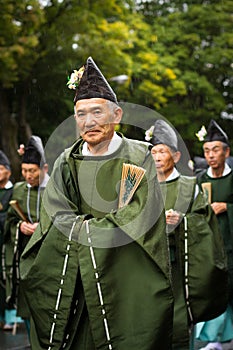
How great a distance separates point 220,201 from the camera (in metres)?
8.43

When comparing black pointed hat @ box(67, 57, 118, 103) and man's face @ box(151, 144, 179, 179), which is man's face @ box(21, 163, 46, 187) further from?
black pointed hat @ box(67, 57, 118, 103)

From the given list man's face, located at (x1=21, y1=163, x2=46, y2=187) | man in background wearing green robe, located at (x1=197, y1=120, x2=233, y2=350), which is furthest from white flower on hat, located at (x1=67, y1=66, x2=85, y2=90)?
man in background wearing green robe, located at (x1=197, y1=120, x2=233, y2=350)

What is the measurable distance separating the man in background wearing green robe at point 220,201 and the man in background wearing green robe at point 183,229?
121 cm

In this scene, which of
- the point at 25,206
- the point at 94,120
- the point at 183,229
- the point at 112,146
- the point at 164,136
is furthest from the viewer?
the point at 25,206

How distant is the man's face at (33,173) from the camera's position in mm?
8188

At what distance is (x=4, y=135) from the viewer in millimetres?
18969

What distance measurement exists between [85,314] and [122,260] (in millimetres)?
401

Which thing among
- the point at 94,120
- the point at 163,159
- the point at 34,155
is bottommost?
the point at 163,159

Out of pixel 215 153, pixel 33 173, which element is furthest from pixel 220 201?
pixel 33 173

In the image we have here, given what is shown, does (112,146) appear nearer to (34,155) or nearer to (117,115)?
(117,115)

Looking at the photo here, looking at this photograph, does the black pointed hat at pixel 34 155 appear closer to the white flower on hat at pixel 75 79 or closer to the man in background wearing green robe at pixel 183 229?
the man in background wearing green robe at pixel 183 229

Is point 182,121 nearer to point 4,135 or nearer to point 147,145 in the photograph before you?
point 4,135

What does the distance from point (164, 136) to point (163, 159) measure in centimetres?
25

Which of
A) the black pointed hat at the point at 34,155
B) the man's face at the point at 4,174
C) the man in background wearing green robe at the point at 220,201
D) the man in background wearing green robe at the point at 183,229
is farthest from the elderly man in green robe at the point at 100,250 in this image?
the man's face at the point at 4,174
